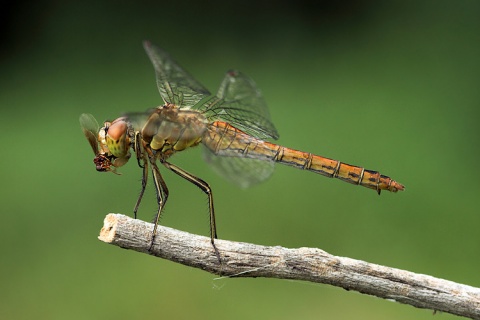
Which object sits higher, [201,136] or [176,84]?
[176,84]

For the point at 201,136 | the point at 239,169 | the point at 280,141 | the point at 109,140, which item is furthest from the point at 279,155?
the point at 280,141

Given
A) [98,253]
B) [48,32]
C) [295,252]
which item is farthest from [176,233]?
[48,32]

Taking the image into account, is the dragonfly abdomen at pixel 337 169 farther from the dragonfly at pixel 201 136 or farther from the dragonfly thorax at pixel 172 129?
the dragonfly thorax at pixel 172 129

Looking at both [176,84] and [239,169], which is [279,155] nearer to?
[239,169]

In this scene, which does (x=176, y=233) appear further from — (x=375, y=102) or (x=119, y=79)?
(x=119, y=79)

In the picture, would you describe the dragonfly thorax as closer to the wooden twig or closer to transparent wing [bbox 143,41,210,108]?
transparent wing [bbox 143,41,210,108]
